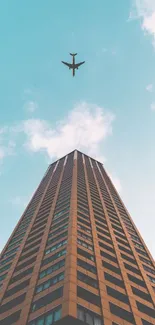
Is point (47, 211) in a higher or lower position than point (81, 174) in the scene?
lower

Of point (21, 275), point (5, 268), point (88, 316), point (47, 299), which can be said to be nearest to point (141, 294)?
point (88, 316)

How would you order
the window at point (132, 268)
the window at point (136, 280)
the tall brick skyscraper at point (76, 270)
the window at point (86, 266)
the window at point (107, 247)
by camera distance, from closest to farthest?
the tall brick skyscraper at point (76, 270) < the window at point (86, 266) < the window at point (136, 280) < the window at point (132, 268) < the window at point (107, 247)

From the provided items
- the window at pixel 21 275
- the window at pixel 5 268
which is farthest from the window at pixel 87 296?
the window at pixel 5 268

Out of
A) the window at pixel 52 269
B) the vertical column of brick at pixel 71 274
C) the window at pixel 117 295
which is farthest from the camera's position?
the window at pixel 52 269

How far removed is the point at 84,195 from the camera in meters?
59.3

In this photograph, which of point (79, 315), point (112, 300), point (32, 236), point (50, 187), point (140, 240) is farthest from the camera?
point (50, 187)

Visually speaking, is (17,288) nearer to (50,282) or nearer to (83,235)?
(50,282)

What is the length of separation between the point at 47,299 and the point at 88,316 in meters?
4.49

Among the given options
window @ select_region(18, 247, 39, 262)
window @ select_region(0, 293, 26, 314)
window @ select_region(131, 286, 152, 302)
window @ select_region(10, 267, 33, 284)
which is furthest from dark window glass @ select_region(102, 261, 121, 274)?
window @ select_region(0, 293, 26, 314)

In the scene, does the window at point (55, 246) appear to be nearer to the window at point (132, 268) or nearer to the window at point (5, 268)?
the window at point (5, 268)

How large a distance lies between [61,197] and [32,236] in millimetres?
13960

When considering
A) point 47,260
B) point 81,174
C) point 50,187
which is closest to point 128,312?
point 47,260

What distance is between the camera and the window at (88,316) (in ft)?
78.8

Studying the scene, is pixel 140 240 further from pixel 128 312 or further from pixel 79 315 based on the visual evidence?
pixel 79 315
